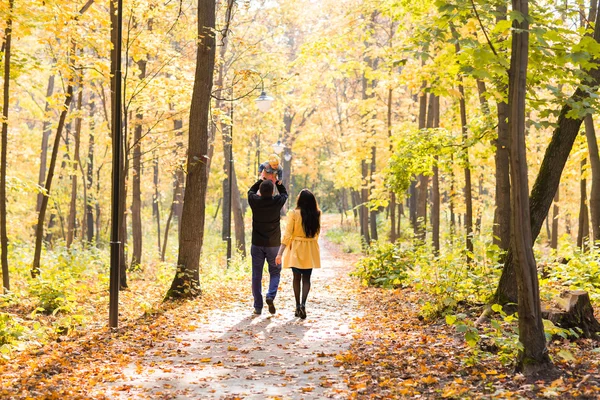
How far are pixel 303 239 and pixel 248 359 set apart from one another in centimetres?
285

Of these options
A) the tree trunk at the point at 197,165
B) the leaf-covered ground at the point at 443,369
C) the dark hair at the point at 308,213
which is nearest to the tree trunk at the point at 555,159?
the leaf-covered ground at the point at 443,369

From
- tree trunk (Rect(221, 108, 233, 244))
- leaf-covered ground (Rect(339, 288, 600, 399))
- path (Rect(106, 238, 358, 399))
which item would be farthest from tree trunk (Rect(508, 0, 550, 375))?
tree trunk (Rect(221, 108, 233, 244))

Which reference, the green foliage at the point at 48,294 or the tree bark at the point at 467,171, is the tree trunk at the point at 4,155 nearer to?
the green foliage at the point at 48,294

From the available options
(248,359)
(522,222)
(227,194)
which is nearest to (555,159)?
(522,222)

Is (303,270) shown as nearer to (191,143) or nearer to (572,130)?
(191,143)

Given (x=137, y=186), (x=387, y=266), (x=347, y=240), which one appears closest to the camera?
(x=387, y=266)

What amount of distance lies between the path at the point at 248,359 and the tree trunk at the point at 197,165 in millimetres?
919

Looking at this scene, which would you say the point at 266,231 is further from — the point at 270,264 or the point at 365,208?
the point at 365,208

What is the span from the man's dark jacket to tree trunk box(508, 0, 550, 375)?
16.6 ft

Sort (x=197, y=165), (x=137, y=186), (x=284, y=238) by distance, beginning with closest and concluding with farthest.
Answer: (x=284, y=238) < (x=197, y=165) < (x=137, y=186)

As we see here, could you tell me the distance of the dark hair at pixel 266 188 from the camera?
959 cm

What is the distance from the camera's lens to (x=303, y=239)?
941cm

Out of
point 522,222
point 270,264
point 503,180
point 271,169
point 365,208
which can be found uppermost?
point 271,169

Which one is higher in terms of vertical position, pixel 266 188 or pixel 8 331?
pixel 266 188
